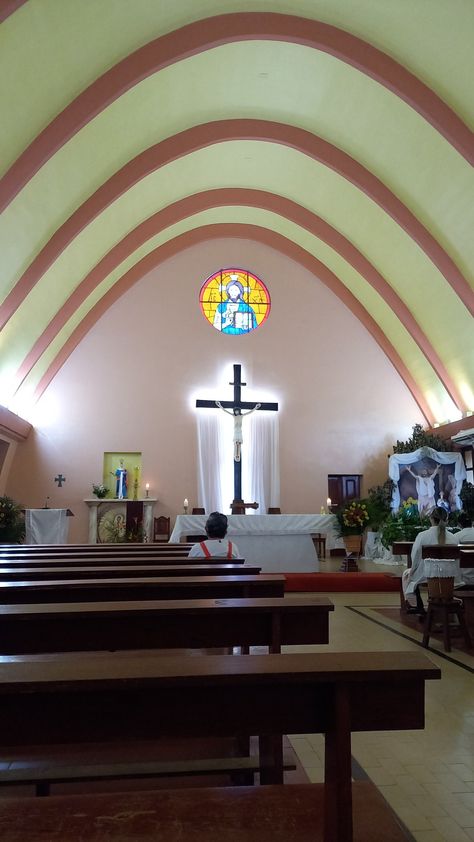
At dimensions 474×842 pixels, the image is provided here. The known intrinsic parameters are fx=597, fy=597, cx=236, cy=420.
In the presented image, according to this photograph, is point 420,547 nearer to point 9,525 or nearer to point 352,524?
point 352,524

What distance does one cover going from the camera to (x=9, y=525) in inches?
426

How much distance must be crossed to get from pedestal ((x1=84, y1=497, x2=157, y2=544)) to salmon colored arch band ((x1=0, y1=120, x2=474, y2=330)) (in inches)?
188

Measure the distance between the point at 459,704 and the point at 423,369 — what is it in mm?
11000

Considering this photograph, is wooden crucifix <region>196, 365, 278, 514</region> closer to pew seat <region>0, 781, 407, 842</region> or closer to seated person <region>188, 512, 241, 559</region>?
seated person <region>188, 512, 241, 559</region>

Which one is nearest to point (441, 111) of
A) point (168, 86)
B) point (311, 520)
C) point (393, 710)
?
point (168, 86)

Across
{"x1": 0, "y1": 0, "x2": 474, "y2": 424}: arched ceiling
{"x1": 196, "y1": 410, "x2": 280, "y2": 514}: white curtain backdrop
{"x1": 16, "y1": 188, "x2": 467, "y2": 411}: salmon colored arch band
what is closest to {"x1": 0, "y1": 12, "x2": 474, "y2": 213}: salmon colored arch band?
{"x1": 0, "y1": 0, "x2": 474, "y2": 424}: arched ceiling

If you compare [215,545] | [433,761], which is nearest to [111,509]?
[215,545]

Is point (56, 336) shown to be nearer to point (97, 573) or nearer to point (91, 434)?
point (91, 434)

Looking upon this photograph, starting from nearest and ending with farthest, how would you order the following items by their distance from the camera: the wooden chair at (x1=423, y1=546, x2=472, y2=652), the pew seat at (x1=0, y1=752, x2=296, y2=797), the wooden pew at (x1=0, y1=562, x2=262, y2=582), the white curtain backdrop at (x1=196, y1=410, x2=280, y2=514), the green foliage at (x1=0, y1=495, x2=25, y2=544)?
the pew seat at (x1=0, y1=752, x2=296, y2=797) → the wooden pew at (x1=0, y1=562, x2=262, y2=582) → the wooden chair at (x1=423, y1=546, x2=472, y2=652) → the green foliage at (x1=0, y1=495, x2=25, y2=544) → the white curtain backdrop at (x1=196, y1=410, x2=280, y2=514)

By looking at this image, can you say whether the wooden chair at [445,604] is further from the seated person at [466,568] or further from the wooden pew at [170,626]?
the wooden pew at [170,626]

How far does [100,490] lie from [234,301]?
220 inches

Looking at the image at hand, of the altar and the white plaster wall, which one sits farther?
the white plaster wall

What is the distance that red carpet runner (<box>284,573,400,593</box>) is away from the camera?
27.3ft

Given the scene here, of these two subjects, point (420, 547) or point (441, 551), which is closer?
point (441, 551)
